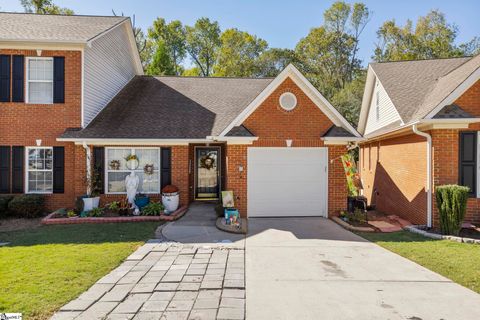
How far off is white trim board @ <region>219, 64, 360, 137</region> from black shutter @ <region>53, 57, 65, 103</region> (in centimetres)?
633

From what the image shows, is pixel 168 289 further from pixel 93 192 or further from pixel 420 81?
pixel 420 81

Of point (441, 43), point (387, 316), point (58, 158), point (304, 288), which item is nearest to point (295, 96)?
point (304, 288)

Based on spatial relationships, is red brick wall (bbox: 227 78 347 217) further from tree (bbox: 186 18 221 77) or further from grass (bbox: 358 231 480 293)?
tree (bbox: 186 18 221 77)

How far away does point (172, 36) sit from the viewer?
3766cm

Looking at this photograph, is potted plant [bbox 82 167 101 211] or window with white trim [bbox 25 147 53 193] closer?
potted plant [bbox 82 167 101 211]

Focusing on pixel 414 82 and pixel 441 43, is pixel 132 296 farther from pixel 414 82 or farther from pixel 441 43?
pixel 441 43

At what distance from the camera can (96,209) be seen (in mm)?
10586

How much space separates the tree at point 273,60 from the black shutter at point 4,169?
91.9 ft

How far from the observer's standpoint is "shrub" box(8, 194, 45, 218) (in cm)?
1062

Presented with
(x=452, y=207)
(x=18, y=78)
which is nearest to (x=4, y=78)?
(x=18, y=78)

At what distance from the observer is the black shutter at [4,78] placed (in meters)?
11.4

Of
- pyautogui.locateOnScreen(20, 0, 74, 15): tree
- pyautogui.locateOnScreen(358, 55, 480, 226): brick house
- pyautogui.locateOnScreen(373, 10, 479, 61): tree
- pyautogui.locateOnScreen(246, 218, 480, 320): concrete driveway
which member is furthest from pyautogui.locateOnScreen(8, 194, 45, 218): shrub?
pyautogui.locateOnScreen(373, 10, 479, 61): tree

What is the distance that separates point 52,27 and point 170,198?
8581 mm

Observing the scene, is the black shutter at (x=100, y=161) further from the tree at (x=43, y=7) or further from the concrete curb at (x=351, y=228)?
the tree at (x=43, y=7)
